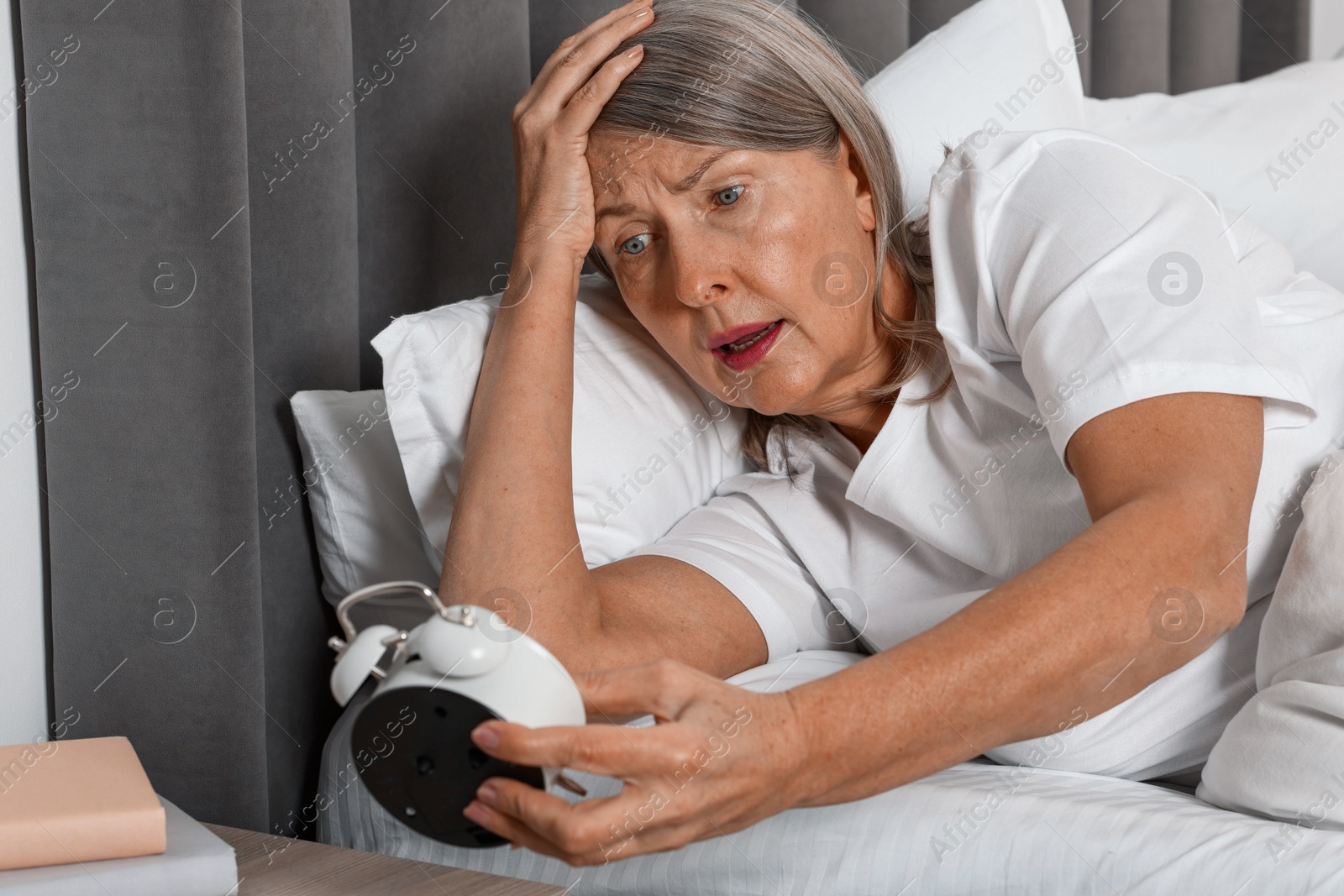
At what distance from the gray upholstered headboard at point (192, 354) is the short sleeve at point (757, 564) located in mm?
364

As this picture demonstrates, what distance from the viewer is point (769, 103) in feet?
3.24

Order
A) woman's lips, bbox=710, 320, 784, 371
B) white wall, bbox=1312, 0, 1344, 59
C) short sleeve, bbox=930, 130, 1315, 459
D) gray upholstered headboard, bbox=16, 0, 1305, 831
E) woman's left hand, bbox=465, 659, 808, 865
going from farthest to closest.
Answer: white wall, bbox=1312, 0, 1344, 59
woman's lips, bbox=710, 320, 784, 371
gray upholstered headboard, bbox=16, 0, 1305, 831
short sleeve, bbox=930, 130, 1315, 459
woman's left hand, bbox=465, 659, 808, 865

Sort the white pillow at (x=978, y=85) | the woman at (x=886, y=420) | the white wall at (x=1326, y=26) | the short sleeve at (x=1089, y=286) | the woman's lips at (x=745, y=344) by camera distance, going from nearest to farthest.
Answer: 1. the woman at (x=886, y=420)
2. the short sleeve at (x=1089, y=286)
3. the woman's lips at (x=745, y=344)
4. the white pillow at (x=978, y=85)
5. the white wall at (x=1326, y=26)

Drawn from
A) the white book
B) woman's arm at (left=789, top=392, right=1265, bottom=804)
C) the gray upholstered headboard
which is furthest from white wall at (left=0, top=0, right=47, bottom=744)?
woman's arm at (left=789, top=392, right=1265, bottom=804)

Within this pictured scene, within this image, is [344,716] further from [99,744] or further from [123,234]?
[123,234]

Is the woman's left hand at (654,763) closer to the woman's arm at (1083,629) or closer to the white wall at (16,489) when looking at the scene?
the woman's arm at (1083,629)

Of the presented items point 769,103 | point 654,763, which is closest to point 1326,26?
point 769,103

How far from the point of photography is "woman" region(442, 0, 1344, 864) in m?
0.65

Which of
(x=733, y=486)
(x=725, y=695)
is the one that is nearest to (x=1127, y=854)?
(x=725, y=695)

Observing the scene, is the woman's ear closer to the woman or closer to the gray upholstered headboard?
the woman

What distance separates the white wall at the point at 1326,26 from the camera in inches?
99.0

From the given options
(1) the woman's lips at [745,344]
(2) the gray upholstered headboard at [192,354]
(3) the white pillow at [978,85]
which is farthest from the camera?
(3) the white pillow at [978,85]

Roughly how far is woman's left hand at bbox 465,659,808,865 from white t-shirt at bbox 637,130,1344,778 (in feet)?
0.71

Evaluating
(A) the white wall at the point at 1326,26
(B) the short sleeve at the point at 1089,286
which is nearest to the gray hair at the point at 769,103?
(B) the short sleeve at the point at 1089,286
